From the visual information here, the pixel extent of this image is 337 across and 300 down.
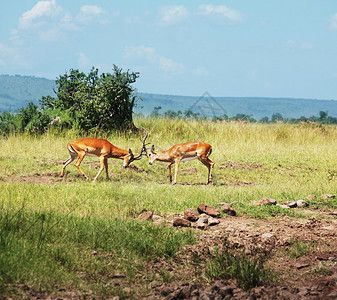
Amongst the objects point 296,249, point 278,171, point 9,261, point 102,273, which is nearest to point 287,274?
point 296,249

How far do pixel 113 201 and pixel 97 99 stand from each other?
498 inches

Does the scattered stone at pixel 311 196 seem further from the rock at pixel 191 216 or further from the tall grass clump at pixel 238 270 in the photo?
the tall grass clump at pixel 238 270

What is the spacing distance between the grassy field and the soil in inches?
8.1

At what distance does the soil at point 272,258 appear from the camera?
495cm

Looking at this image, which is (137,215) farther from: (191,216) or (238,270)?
(238,270)

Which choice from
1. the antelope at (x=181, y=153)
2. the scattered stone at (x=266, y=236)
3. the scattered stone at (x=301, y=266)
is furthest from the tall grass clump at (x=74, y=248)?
the antelope at (x=181, y=153)

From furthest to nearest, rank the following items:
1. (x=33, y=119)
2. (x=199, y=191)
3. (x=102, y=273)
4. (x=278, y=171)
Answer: (x=33, y=119)
(x=278, y=171)
(x=199, y=191)
(x=102, y=273)

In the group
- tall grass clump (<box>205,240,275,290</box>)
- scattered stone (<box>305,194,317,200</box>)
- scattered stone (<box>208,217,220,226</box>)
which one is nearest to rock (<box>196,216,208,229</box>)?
scattered stone (<box>208,217,220,226</box>)

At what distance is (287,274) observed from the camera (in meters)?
5.81

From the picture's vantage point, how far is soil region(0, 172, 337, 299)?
495cm

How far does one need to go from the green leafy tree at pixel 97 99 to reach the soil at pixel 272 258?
13.1 m

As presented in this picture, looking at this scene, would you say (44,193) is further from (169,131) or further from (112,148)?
(169,131)

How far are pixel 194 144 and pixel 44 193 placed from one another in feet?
13.9

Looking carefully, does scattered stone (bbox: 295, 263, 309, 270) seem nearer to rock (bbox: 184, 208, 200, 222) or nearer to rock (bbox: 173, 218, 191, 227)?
rock (bbox: 173, 218, 191, 227)
